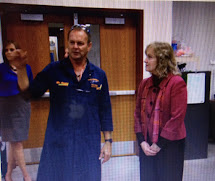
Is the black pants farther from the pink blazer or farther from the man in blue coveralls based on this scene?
the man in blue coveralls

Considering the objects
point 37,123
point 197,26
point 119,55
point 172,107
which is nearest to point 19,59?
point 37,123

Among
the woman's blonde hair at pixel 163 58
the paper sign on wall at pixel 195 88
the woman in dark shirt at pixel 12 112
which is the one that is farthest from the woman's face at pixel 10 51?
the paper sign on wall at pixel 195 88

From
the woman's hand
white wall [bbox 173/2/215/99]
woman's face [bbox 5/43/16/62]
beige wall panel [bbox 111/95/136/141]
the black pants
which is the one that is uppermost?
white wall [bbox 173/2/215/99]

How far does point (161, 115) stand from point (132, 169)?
1.67 ft

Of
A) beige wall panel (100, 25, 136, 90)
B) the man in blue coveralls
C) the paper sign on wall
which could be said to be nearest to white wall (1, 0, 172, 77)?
beige wall panel (100, 25, 136, 90)

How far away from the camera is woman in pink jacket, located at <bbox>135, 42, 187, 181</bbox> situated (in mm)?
1000

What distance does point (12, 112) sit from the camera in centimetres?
94

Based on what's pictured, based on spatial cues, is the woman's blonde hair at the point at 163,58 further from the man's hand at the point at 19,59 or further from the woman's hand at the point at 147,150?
the man's hand at the point at 19,59

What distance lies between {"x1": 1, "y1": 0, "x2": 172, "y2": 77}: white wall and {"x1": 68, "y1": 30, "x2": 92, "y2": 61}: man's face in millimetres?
274

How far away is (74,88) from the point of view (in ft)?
2.96

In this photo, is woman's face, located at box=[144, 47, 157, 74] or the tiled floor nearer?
woman's face, located at box=[144, 47, 157, 74]

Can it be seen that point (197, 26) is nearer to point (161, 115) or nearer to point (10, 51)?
point (161, 115)

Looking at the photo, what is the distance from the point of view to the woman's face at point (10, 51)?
876mm

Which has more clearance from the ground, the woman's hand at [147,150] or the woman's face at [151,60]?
the woman's face at [151,60]
